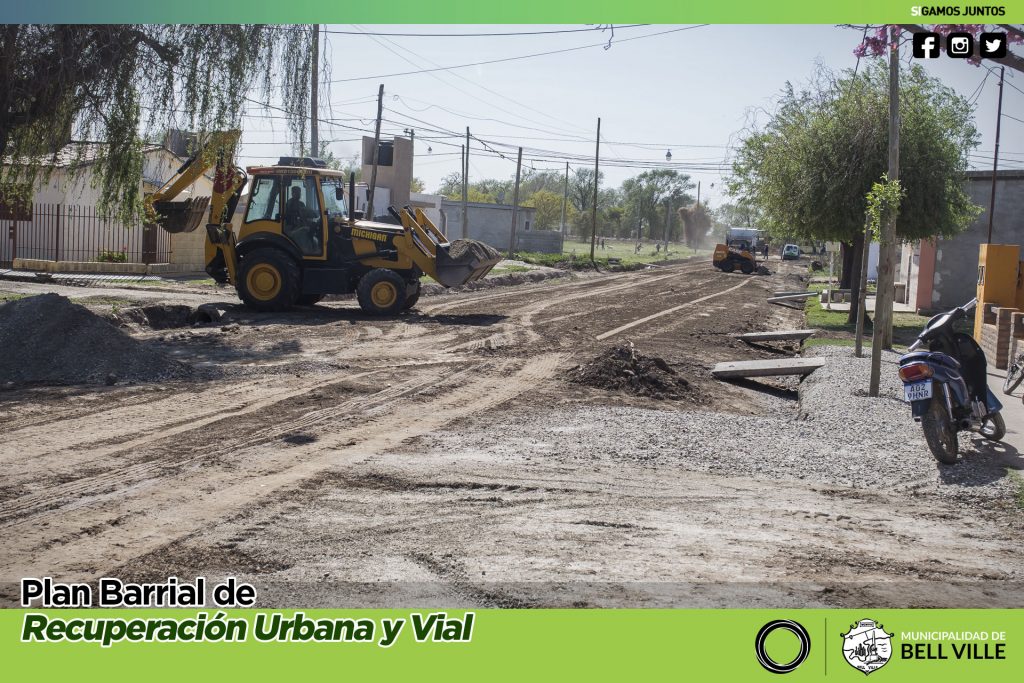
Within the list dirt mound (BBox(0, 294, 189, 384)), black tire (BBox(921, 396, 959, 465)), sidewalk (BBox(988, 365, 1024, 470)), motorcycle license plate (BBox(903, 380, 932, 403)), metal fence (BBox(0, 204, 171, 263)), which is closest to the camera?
motorcycle license plate (BBox(903, 380, 932, 403))

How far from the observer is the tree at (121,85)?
15.5 meters

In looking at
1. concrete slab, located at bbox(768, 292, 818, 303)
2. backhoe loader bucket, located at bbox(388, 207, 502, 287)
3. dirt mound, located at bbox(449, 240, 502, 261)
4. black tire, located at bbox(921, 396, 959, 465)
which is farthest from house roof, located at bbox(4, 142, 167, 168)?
concrete slab, located at bbox(768, 292, 818, 303)

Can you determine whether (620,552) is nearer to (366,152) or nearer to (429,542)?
(429,542)

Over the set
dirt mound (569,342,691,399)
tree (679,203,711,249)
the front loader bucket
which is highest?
tree (679,203,711,249)

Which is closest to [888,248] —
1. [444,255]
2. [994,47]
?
[994,47]

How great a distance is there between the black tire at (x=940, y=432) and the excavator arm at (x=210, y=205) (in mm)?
14124

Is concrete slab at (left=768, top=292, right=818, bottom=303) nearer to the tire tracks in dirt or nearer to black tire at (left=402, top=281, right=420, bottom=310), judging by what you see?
black tire at (left=402, top=281, right=420, bottom=310)

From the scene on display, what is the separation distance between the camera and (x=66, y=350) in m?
12.5

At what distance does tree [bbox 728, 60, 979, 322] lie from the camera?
2197 centimetres

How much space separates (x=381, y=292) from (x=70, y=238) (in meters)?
15.8

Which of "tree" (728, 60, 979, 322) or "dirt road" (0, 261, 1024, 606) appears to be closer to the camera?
→ "dirt road" (0, 261, 1024, 606)

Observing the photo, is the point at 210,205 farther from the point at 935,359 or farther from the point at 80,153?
the point at 935,359

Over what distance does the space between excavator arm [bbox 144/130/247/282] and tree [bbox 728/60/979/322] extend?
12.5 m

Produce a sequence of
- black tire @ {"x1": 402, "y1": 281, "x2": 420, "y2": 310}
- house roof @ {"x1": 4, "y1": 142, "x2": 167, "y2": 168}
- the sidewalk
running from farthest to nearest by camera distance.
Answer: black tire @ {"x1": 402, "y1": 281, "x2": 420, "y2": 310} → house roof @ {"x1": 4, "y1": 142, "x2": 167, "y2": 168} → the sidewalk
